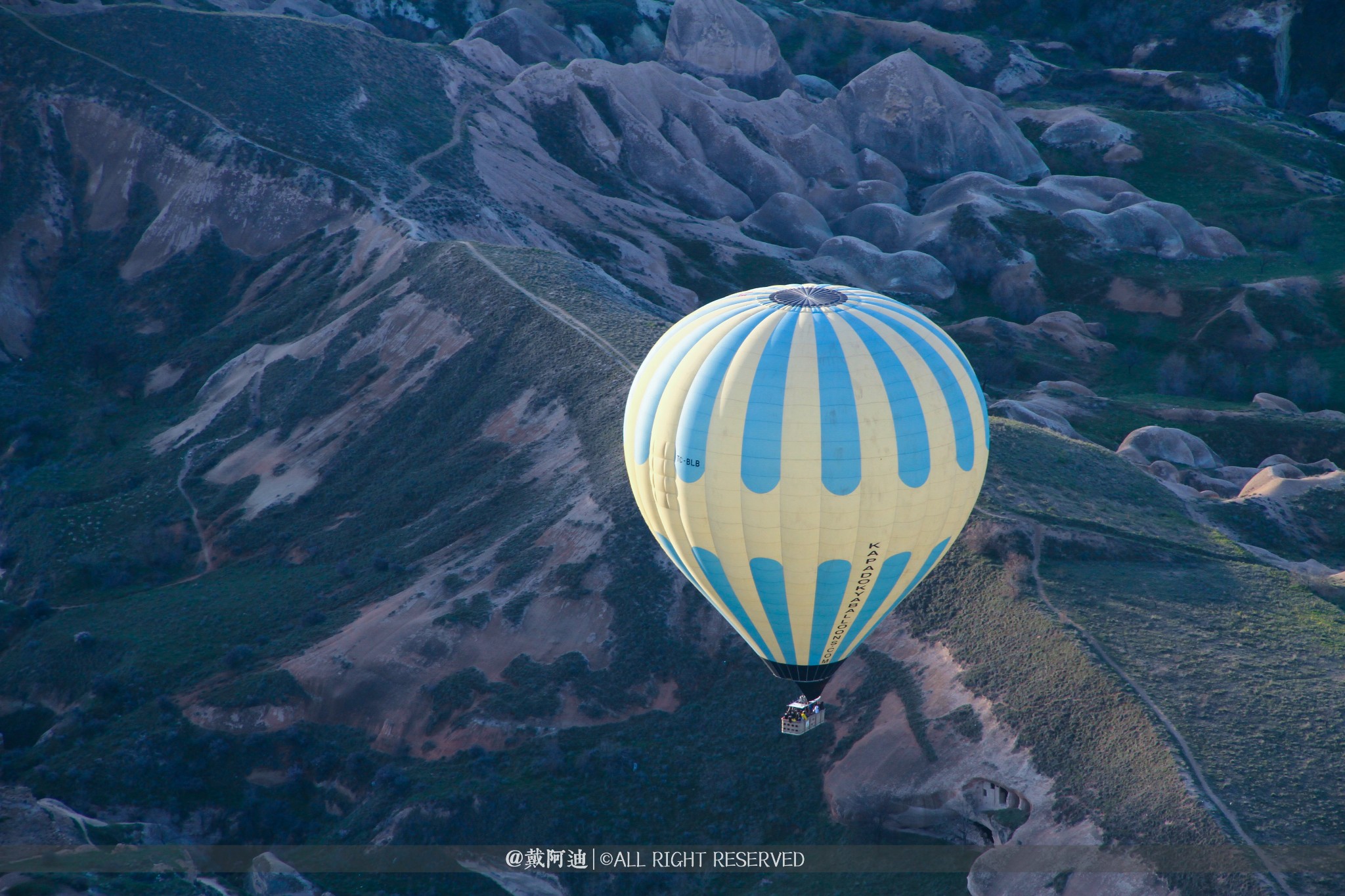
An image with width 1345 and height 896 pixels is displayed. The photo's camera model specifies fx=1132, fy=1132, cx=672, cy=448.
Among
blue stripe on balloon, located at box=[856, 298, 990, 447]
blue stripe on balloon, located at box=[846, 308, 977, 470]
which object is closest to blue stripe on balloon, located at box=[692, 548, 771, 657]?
blue stripe on balloon, located at box=[846, 308, 977, 470]

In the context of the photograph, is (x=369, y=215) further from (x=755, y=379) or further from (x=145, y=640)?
(x=755, y=379)

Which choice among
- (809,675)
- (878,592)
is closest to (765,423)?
(878,592)

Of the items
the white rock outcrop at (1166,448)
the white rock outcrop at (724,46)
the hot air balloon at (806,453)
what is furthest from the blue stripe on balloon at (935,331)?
the white rock outcrop at (724,46)

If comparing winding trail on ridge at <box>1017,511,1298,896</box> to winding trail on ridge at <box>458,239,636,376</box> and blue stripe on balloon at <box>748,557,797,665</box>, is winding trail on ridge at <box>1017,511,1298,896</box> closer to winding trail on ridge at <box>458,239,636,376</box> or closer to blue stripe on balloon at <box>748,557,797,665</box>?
blue stripe on balloon at <box>748,557,797,665</box>

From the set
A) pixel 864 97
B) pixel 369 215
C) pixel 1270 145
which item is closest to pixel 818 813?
pixel 369 215

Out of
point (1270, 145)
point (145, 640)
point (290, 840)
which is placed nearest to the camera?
point (290, 840)

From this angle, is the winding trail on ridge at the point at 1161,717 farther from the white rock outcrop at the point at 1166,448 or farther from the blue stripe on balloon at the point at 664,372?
the white rock outcrop at the point at 1166,448

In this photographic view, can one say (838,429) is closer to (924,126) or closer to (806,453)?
(806,453)
